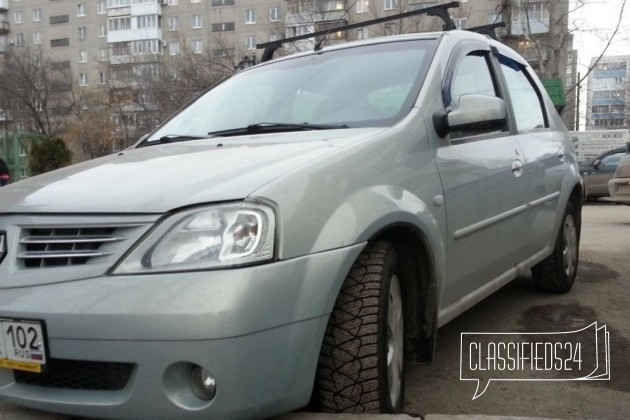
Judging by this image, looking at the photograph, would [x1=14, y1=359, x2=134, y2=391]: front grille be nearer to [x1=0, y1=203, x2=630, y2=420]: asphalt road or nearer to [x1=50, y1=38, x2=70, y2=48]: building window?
[x1=0, y1=203, x2=630, y2=420]: asphalt road

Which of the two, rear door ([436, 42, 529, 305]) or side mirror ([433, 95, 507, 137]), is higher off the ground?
side mirror ([433, 95, 507, 137])

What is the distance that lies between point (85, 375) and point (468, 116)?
180cm

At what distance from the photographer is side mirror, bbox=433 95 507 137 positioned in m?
2.52

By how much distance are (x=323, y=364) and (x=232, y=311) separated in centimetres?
45

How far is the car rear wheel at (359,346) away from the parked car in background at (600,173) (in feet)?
46.9

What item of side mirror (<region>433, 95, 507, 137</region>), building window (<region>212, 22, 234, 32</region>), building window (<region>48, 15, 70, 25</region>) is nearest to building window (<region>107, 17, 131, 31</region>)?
building window (<region>48, 15, 70, 25</region>)

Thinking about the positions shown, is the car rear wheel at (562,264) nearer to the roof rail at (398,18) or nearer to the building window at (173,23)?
the roof rail at (398,18)

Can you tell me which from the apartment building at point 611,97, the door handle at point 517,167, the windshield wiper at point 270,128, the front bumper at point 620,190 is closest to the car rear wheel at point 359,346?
the windshield wiper at point 270,128

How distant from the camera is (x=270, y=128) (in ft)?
8.65

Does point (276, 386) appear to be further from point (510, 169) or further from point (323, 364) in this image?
point (510, 169)

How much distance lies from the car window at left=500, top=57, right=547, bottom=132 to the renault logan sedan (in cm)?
105

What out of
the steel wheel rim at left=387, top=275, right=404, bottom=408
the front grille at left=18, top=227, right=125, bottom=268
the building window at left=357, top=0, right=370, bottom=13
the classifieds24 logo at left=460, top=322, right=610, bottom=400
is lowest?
the classifieds24 logo at left=460, top=322, right=610, bottom=400

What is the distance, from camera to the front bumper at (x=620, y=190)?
26.9 feet

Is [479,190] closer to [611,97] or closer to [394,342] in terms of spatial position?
[394,342]
